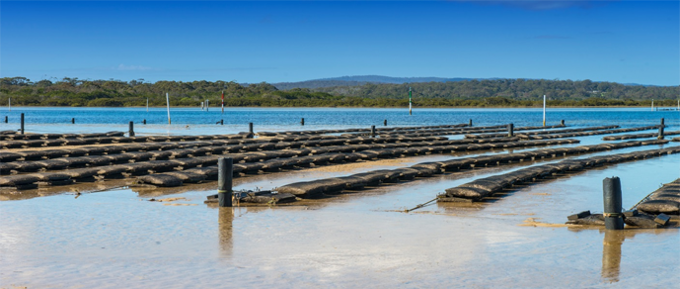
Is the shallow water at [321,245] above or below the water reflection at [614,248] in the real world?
below

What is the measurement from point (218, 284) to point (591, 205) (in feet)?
29.3

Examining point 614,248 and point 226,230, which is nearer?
point 614,248

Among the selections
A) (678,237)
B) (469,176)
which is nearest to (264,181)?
(469,176)

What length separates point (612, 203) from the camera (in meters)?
10.5

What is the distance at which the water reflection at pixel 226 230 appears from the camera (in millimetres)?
9227

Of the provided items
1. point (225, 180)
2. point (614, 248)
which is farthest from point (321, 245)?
point (614, 248)

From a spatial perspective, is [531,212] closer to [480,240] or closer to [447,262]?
[480,240]

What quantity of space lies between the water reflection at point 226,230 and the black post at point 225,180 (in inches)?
8.8

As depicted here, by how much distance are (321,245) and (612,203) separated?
4.35m

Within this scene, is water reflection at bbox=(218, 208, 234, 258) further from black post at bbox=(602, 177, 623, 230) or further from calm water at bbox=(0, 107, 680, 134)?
calm water at bbox=(0, 107, 680, 134)

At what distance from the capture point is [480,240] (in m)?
9.87

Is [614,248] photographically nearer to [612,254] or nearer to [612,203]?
[612,254]

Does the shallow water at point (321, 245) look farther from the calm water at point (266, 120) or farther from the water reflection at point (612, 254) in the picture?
the calm water at point (266, 120)

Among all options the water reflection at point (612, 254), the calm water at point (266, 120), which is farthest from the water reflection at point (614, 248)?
the calm water at point (266, 120)
